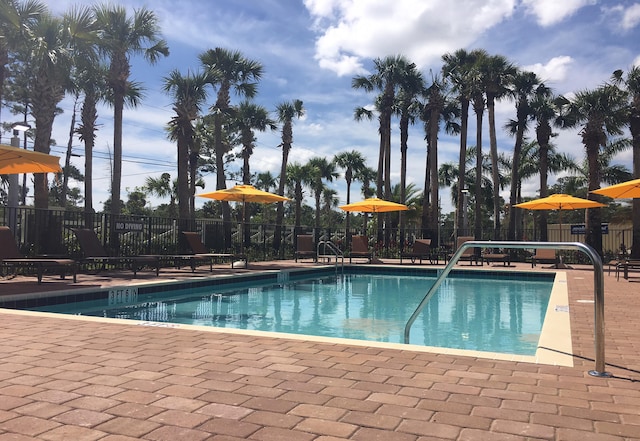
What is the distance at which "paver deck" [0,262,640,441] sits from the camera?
2.31m

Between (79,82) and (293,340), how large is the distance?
19.2 m

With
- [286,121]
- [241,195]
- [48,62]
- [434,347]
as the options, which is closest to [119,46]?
[48,62]

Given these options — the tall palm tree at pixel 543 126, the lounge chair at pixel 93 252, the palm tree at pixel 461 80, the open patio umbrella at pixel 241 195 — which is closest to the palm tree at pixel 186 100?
the open patio umbrella at pixel 241 195

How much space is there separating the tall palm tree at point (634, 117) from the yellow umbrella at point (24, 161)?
19065 millimetres

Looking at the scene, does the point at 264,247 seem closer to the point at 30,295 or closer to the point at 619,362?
the point at 30,295

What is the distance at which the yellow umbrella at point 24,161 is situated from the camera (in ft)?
26.7

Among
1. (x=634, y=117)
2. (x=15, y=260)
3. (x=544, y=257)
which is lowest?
(x=544, y=257)

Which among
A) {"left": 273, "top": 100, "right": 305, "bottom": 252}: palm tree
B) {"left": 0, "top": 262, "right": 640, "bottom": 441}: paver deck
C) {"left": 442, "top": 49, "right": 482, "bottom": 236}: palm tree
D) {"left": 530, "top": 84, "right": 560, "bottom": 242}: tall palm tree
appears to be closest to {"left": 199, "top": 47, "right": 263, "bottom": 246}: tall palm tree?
{"left": 273, "top": 100, "right": 305, "bottom": 252}: palm tree

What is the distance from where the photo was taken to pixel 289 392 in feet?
9.37

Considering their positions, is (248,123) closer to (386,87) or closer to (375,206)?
(386,87)

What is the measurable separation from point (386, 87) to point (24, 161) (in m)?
21.6

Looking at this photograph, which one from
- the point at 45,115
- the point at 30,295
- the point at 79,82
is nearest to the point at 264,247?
the point at 45,115

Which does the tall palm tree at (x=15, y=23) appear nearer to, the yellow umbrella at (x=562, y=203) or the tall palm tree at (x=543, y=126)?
the yellow umbrella at (x=562, y=203)

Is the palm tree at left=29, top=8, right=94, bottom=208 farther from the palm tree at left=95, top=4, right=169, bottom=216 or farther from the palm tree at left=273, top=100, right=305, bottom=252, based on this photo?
the palm tree at left=273, top=100, right=305, bottom=252
